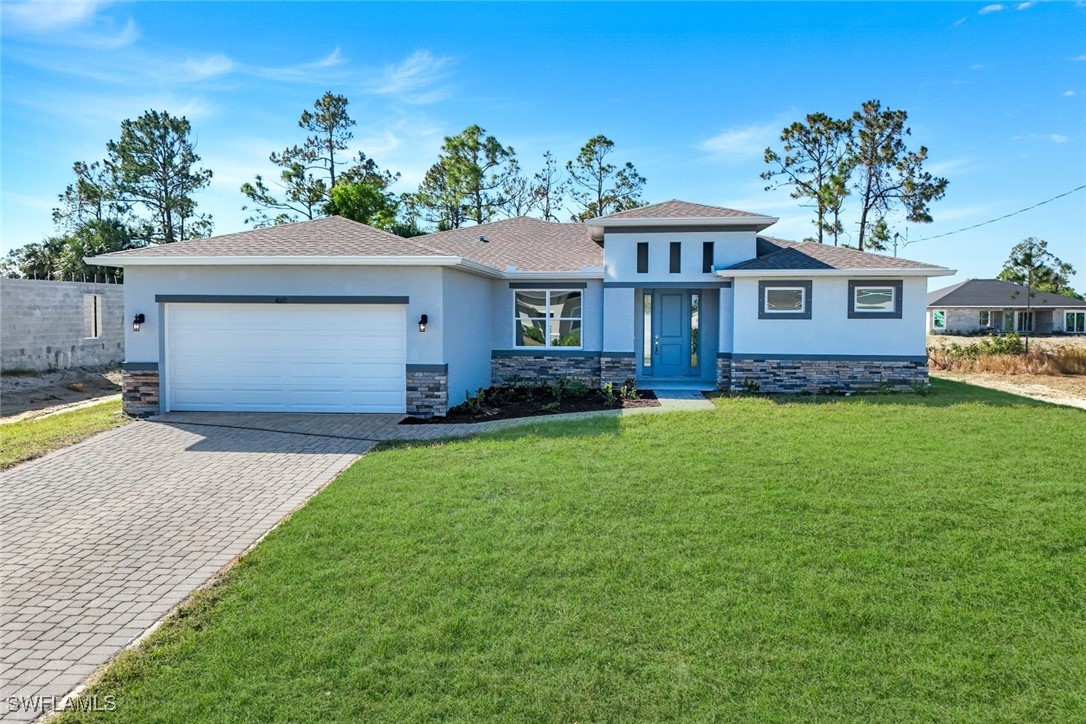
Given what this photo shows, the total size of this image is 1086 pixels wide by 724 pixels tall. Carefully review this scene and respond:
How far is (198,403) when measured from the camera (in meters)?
12.3

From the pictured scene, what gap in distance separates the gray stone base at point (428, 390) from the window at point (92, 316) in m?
13.3

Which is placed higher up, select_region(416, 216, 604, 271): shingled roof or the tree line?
the tree line

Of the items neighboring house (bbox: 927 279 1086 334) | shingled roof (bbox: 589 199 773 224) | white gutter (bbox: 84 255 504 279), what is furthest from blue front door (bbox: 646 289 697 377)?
neighboring house (bbox: 927 279 1086 334)

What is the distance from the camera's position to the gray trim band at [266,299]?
11719 mm

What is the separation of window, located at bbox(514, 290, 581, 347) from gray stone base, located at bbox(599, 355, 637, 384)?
832mm

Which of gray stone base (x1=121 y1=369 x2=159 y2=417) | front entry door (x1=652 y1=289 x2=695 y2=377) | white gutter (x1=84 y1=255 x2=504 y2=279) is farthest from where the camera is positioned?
front entry door (x1=652 y1=289 x2=695 y2=377)

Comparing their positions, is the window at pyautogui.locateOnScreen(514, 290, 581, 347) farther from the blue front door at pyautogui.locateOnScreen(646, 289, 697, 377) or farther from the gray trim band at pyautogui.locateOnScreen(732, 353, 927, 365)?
the gray trim band at pyautogui.locateOnScreen(732, 353, 927, 365)

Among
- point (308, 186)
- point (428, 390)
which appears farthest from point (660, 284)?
point (308, 186)

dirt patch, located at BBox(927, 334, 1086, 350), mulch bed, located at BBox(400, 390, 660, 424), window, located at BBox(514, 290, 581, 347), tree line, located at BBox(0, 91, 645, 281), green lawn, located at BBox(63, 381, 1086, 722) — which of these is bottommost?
green lawn, located at BBox(63, 381, 1086, 722)

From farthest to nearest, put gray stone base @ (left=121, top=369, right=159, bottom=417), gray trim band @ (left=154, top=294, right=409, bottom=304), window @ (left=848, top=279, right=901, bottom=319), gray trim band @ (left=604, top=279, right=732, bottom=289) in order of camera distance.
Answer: gray trim band @ (left=604, top=279, right=732, bottom=289) < window @ (left=848, top=279, right=901, bottom=319) < gray stone base @ (left=121, top=369, right=159, bottom=417) < gray trim band @ (left=154, top=294, right=409, bottom=304)

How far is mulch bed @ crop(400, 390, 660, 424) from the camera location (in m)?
11.6

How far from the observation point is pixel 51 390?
52.7ft

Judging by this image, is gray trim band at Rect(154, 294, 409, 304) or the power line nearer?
gray trim band at Rect(154, 294, 409, 304)

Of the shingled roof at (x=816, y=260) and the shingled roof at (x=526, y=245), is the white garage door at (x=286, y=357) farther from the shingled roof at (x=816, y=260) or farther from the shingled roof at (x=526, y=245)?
the shingled roof at (x=816, y=260)
